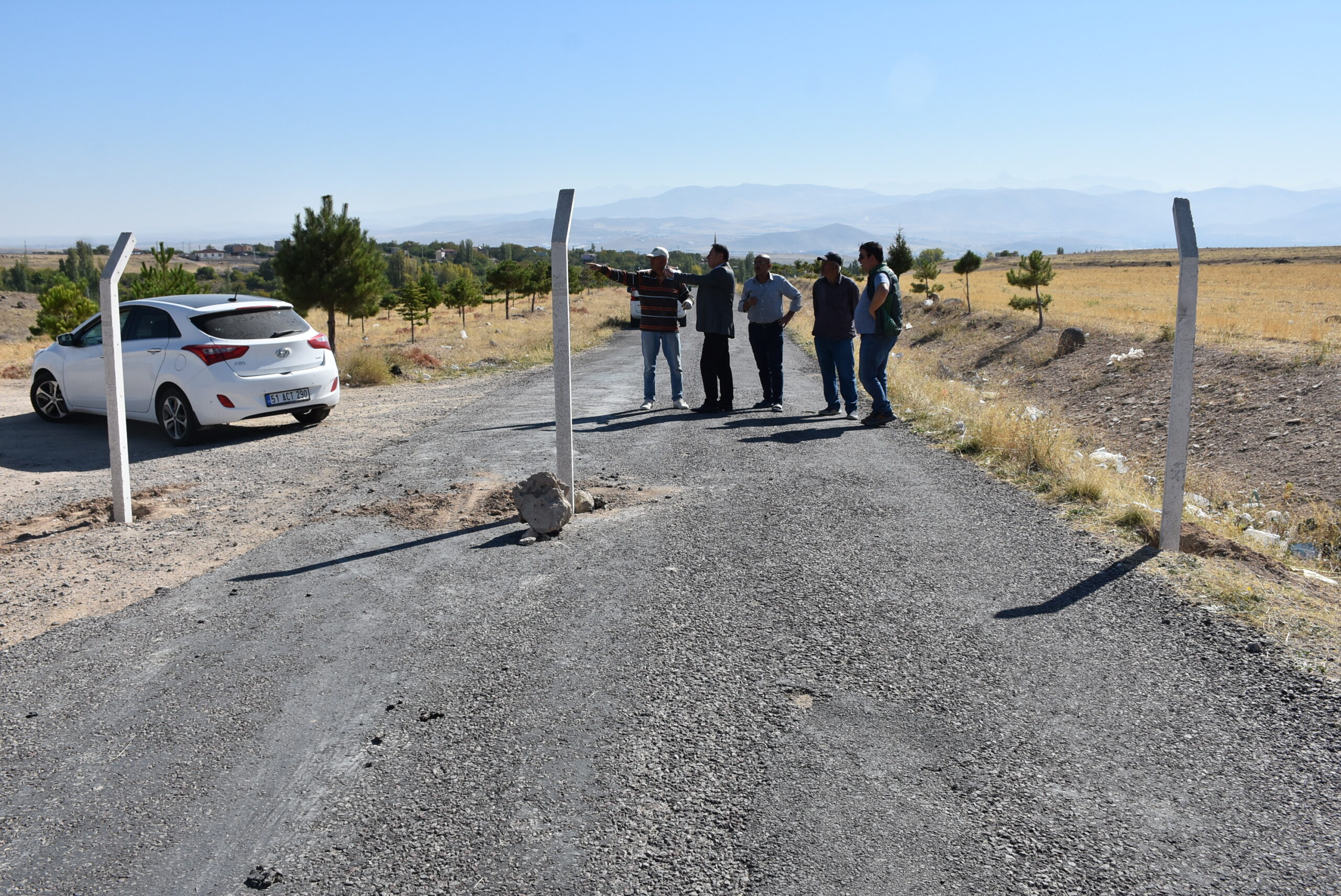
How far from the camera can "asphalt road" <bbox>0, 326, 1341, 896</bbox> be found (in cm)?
277

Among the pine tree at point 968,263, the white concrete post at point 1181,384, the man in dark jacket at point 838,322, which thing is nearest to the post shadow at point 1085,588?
the white concrete post at point 1181,384

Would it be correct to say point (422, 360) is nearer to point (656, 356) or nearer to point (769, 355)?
point (656, 356)

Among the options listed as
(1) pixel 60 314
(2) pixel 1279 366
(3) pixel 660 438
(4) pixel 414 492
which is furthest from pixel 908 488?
(1) pixel 60 314

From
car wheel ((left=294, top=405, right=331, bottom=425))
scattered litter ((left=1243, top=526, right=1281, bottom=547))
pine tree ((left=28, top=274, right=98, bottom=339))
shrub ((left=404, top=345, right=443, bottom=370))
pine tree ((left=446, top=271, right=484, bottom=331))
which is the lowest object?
scattered litter ((left=1243, top=526, right=1281, bottom=547))

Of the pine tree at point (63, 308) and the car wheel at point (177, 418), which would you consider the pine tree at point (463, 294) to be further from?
the car wheel at point (177, 418)

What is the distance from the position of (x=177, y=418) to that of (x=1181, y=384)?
9.69 meters

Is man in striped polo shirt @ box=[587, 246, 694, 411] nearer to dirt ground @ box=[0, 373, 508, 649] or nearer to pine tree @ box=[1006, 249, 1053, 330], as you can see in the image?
dirt ground @ box=[0, 373, 508, 649]

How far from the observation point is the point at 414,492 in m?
7.54

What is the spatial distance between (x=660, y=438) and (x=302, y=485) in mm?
3570

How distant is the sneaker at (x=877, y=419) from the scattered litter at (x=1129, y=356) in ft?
40.4

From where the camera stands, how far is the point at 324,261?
3102 cm

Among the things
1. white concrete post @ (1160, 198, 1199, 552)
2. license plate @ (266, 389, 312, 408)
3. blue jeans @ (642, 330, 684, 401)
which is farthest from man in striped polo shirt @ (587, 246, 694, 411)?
white concrete post @ (1160, 198, 1199, 552)

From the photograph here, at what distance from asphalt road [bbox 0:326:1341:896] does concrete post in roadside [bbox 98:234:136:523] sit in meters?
1.76

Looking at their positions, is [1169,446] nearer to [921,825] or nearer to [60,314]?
[921,825]
